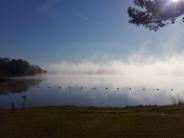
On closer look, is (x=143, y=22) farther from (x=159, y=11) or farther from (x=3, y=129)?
(x=3, y=129)

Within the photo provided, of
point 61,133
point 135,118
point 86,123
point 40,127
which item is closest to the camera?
→ point 61,133

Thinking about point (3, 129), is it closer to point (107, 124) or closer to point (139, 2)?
point (107, 124)

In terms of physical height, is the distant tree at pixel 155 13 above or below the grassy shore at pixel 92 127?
above

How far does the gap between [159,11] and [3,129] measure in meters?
13.4

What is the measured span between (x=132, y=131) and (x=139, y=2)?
9.58 metres

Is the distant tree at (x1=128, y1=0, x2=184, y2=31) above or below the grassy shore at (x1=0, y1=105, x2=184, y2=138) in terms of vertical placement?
above

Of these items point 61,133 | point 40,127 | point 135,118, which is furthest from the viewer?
point 135,118

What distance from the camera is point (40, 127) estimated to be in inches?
1176

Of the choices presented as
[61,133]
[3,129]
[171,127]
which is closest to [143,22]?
[171,127]

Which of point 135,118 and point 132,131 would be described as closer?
point 132,131

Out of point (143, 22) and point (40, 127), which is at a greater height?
point (143, 22)

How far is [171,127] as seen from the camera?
2892 centimetres

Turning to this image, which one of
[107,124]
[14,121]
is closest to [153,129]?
[107,124]

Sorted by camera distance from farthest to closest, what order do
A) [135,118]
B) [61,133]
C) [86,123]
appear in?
[135,118] < [86,123] < [61,133]
